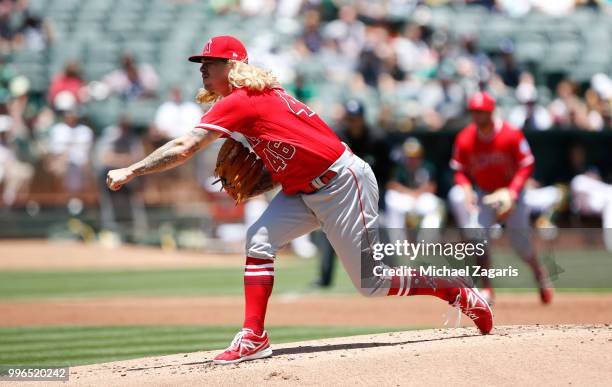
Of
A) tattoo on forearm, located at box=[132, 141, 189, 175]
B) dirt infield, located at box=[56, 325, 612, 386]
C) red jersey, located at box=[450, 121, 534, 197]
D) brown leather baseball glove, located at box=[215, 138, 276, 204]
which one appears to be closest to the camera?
dirt infield, located at box=[56, 325, 612, 386]

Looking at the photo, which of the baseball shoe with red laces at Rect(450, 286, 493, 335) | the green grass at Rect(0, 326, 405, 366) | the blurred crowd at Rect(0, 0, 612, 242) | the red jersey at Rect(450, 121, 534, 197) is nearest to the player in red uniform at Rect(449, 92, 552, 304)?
the red jersey at Rect(450, 121, 534, 197)

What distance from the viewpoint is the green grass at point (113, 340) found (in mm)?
7684

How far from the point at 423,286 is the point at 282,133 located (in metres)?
1.25

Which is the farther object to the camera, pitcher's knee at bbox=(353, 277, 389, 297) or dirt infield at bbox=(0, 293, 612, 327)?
dirt infield at bbox=(0, 293, 612, 327)

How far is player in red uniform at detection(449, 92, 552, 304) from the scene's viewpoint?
10.1 meters

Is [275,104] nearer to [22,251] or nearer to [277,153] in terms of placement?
[277,153]

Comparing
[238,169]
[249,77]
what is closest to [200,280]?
[238,169]

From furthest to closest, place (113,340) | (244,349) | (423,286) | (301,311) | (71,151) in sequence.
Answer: (71,151)
(301,311)
(113,340)
(423,286)
(244,349)

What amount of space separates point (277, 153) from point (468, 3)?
16.0 m

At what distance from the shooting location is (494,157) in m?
10.3

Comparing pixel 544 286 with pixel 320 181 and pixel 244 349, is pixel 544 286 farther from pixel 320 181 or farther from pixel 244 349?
pixel 244 349

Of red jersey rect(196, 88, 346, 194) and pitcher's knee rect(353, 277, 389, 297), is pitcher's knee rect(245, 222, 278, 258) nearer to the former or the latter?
red jersey rect(196, 88, 346, 194)

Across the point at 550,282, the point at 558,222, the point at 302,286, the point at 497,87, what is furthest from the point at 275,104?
the point at 497,87

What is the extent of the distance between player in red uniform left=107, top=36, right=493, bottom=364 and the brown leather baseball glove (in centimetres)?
16
